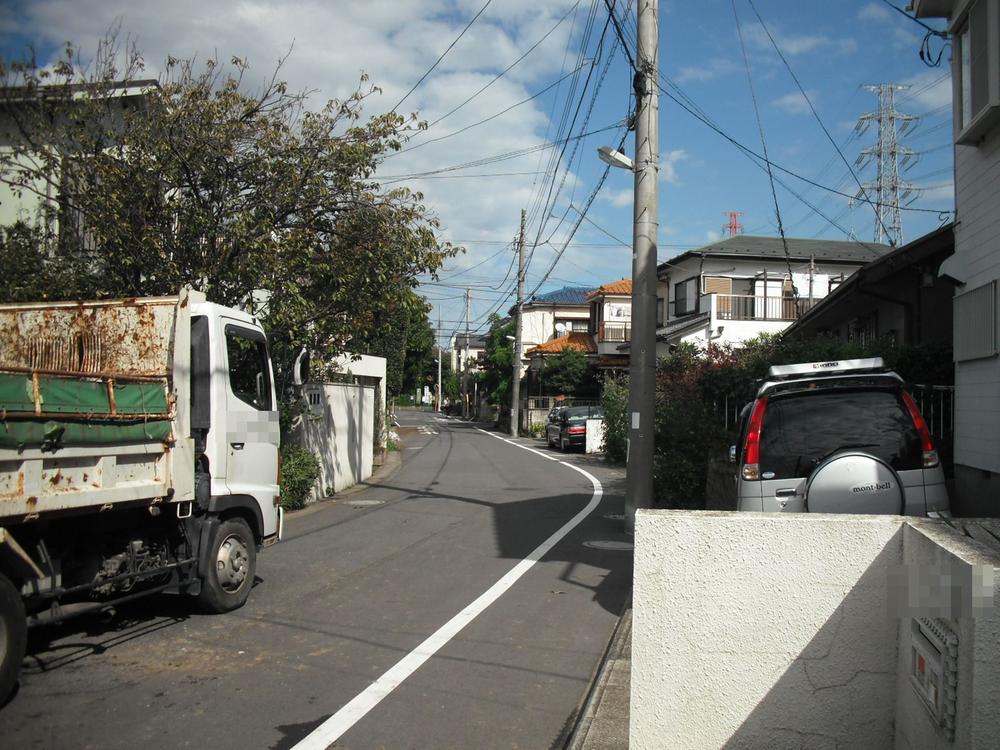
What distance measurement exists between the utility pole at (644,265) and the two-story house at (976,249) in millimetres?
→ 3898

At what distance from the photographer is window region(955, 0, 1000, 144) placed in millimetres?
7644

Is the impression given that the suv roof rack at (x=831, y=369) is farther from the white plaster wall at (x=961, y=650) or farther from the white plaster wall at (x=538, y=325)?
the white plaster wall at (x=538, y=325)

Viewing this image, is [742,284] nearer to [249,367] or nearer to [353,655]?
[249,367]

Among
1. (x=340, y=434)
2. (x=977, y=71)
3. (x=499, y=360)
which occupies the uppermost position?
(x=977, y=71)

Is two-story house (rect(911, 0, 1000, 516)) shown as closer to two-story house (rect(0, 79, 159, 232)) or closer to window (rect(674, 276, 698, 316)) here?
two-story house (rect(0, 79, 159, 232))

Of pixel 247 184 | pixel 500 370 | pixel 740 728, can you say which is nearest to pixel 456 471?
pixel 247 184

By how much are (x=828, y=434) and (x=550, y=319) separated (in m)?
53.7

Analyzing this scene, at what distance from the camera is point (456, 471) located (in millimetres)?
21906

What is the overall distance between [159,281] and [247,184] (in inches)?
76.5

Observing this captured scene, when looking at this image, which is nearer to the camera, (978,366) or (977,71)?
(977,71)

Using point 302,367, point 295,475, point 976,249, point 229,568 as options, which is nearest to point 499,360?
point 295,475

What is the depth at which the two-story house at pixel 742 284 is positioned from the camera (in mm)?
31922

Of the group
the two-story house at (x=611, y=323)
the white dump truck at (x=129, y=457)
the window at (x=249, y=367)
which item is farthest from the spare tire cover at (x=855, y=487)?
the two-story house at (x=611, y=323)

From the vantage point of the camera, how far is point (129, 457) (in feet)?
19.8
